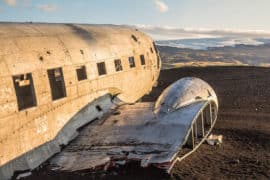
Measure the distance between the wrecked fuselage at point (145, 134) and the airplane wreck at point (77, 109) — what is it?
0.03 m

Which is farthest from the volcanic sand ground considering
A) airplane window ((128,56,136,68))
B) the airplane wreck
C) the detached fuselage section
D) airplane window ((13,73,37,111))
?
airplane window ((128,56,136,68))

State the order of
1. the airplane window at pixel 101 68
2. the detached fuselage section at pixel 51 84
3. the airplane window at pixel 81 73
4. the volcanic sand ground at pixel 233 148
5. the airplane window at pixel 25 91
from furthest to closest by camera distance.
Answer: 1. the airplane window at pixel 101 68
2. the airplane window at pixel 81 73
3. the volcanic sand ground at pixel 233 148
4. the airplane window at pixel 25 91
5. the detached fuselage section at pixel 51 84

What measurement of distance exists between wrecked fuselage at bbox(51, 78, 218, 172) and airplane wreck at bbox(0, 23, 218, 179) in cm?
3

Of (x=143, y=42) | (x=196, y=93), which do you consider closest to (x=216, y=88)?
(x=143, y=42)

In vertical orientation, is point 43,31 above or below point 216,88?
above

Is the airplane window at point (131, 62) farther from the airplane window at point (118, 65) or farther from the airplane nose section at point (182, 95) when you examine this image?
the airplane nose section at point (182, 95)

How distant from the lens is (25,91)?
13.1m

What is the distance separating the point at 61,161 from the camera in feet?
42.9

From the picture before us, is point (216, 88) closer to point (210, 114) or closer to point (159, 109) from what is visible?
point (210, 114)

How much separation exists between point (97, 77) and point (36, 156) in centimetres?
492

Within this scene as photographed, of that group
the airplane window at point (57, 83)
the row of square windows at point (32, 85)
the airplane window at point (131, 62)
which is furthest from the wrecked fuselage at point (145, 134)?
the airplane window at point (131, 62)

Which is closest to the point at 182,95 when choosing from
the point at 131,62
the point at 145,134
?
the point at 145,134

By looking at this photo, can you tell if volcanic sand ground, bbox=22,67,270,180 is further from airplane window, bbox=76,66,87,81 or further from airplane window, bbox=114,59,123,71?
airplane window, bbox=114,59,123,71

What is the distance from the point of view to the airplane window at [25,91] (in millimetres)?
12828
